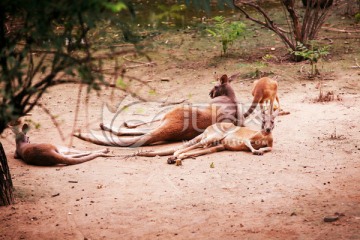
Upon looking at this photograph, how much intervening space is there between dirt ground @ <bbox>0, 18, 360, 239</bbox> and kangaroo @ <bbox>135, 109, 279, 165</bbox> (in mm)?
114

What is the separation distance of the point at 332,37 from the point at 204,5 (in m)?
9.24

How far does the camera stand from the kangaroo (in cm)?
693

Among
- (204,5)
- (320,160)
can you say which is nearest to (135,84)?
(320,160)

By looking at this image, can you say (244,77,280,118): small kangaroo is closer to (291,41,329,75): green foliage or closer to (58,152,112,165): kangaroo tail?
(291,41,329,75): green foliage

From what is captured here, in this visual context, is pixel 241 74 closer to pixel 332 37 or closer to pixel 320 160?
pixel 332 37

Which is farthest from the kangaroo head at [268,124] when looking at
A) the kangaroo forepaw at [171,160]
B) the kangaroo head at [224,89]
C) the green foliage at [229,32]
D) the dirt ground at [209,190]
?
the green foliage at [229,32]

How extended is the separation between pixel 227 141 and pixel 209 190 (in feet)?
4.54

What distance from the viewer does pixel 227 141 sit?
714 cm

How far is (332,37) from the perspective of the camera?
1230 centimetres

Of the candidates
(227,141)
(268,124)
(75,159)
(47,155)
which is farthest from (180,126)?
(47,155)

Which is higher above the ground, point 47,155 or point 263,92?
point 263,92

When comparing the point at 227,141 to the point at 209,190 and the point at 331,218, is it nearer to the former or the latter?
the point at 209,190

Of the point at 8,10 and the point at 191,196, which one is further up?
the point at 8,10

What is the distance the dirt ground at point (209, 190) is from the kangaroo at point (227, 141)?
11 cm
